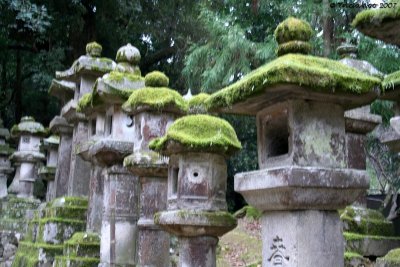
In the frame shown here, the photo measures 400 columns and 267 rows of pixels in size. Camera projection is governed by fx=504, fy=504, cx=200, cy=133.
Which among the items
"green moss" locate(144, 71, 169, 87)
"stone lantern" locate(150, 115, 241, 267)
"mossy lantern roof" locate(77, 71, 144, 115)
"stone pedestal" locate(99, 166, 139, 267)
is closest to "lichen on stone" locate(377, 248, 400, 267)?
"stone lantern" locate(150, 115, 241, 267)

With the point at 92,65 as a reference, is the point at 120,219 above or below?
below

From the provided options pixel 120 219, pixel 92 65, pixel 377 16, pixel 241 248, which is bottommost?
pixel 241 248

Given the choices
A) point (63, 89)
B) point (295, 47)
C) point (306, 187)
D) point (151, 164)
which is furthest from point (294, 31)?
point (63, 89)

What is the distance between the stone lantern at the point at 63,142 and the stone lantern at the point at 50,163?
2001mm

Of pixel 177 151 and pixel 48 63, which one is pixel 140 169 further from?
pixel 48 63

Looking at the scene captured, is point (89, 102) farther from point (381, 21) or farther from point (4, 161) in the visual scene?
point (4, 161)

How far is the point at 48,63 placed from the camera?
16.2 m

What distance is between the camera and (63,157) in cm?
1088

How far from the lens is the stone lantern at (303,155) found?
4070 millimetres

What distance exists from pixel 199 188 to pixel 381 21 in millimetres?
2407

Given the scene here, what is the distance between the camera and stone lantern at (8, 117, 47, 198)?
47.6 feet

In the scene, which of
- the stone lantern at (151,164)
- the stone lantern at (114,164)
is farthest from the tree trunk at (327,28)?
the stone lantern at (151,164)

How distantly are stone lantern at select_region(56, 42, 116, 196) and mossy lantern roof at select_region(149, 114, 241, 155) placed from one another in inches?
179

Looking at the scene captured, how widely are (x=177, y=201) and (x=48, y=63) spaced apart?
478 inches
